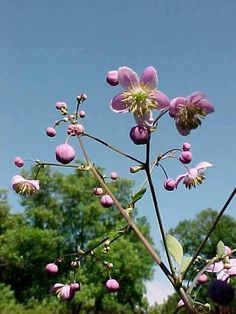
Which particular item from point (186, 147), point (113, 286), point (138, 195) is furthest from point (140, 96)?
point (113, 286)

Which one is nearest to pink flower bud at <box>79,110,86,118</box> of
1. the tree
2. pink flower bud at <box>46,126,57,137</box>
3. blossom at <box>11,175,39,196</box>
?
pink flower bud at <box>46,126,57,137</box>

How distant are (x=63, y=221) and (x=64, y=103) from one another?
22569mm

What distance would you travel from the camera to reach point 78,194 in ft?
75.5

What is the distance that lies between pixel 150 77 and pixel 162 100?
0.16ft

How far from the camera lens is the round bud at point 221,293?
66 cm

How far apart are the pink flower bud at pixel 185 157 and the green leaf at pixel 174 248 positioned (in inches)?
9.4

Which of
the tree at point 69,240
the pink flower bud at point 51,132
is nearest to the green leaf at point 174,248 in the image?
the pink flower bud at point 51,132

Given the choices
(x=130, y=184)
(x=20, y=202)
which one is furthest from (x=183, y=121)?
(x=20, y=202)

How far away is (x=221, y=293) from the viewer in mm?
660

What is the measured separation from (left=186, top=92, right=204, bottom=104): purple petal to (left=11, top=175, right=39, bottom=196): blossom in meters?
0.47

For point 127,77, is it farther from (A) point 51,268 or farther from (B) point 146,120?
(A) point 51,268

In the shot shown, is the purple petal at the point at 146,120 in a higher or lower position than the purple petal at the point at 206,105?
higher

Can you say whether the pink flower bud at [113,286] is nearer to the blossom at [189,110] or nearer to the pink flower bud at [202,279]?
the pink flower bud at [202,279]

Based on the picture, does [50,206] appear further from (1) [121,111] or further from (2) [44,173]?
(1) [121,111]
